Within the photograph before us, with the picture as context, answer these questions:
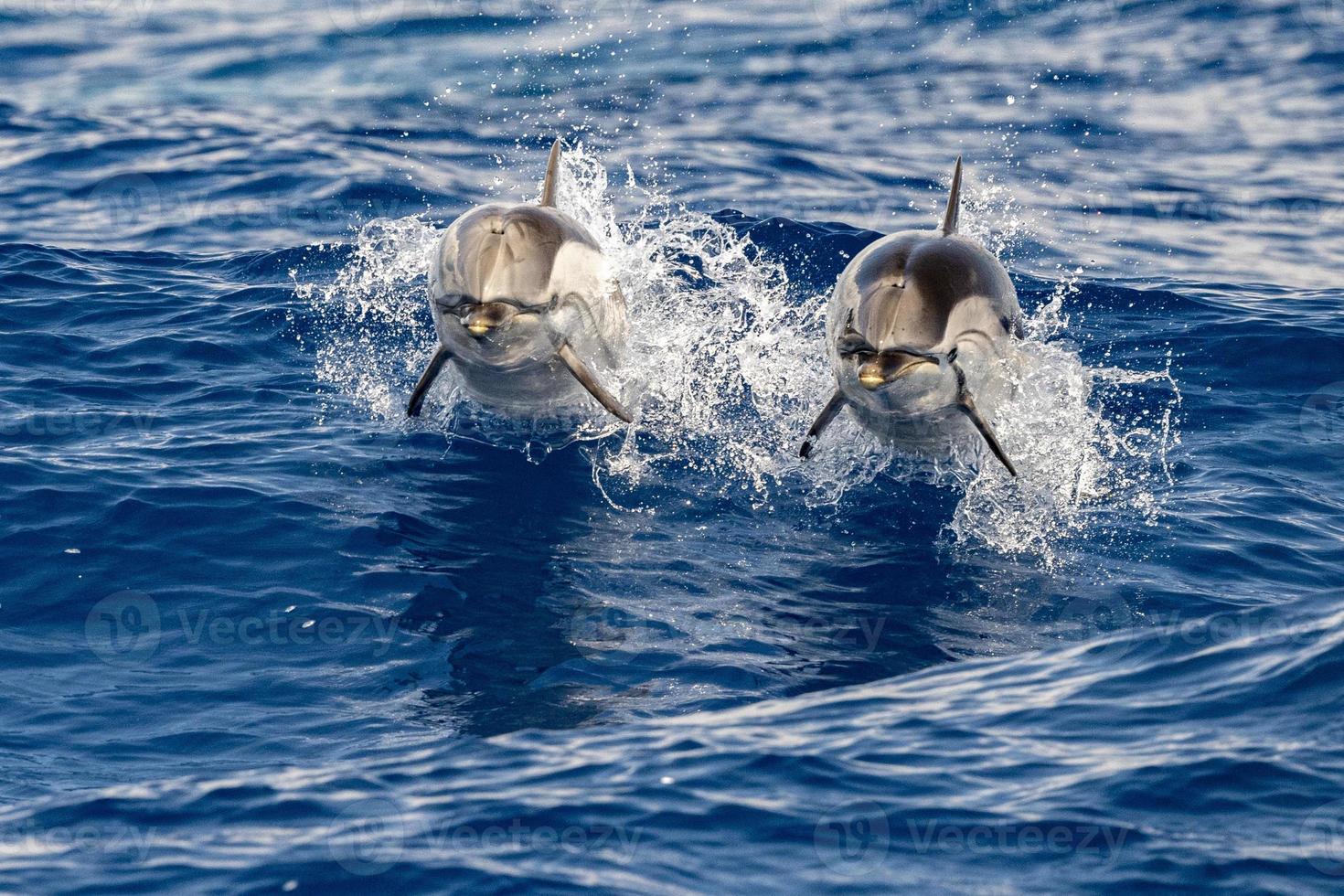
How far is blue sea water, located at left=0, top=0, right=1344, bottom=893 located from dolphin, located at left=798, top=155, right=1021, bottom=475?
0.79 meters

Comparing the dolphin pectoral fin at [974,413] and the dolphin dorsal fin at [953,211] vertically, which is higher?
the dolphin dorsal fin at [953,211]

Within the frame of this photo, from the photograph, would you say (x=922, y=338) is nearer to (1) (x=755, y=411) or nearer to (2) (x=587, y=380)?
(2) (x=587, y=380)

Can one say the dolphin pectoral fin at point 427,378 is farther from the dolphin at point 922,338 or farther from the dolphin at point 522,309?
the dolphin at point 922,338

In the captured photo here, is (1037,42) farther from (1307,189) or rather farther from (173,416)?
(173,416)

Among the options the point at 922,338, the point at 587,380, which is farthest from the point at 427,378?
the point at 922,338

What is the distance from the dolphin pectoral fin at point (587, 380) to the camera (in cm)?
1063

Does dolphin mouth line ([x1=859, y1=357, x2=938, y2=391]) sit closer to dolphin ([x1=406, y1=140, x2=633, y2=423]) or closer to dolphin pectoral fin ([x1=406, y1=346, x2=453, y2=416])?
dolphin ([x1=406, y1=140, x2=633, y2=423])

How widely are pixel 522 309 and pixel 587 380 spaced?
629mm

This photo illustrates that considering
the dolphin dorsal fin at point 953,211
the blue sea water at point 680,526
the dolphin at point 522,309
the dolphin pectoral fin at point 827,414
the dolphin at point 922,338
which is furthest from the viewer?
the dolphin dorsal fin at point 953,211

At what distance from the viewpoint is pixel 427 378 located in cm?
1076

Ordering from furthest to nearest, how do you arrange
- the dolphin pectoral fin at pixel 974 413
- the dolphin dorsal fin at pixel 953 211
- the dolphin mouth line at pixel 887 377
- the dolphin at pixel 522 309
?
1. the dolphin dorsal fin at pixel 953 211
2. the dolphin at pixel 522 309
3. the dolphin pectoral fin at pixel 974 413
4. the dolphin mouth line at pixel 887 377

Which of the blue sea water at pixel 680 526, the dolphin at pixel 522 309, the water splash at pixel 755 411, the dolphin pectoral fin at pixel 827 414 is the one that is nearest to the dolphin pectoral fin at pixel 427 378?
the dolphin at pixel 522 309

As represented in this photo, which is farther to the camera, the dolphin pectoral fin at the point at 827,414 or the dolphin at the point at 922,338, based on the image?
the dolphin pectoral fin at the point at 827,414

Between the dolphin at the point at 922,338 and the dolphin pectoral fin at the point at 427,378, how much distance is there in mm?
2425
